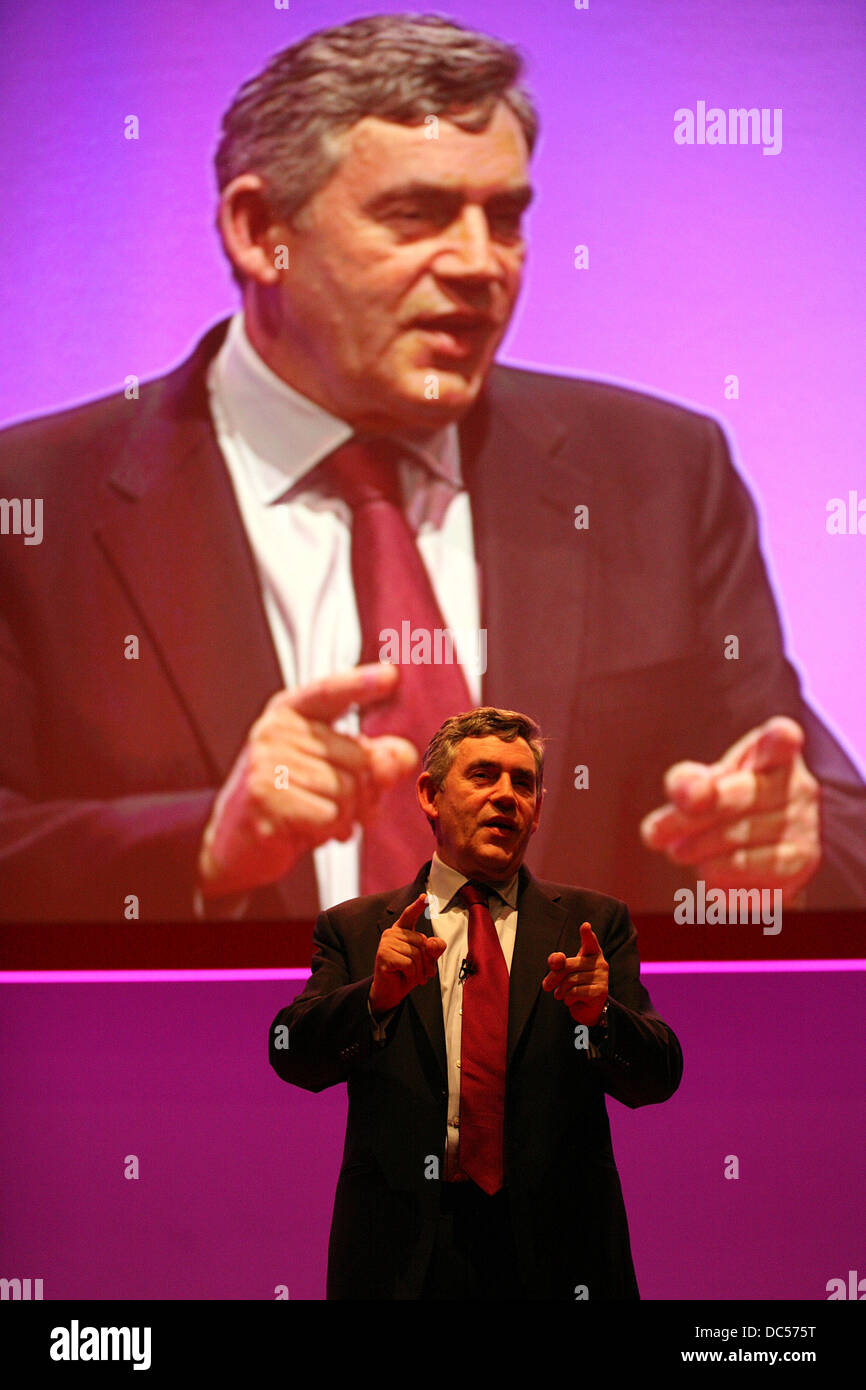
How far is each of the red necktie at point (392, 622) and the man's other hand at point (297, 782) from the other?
47 mm

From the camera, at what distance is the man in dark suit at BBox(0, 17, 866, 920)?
3.63 meters

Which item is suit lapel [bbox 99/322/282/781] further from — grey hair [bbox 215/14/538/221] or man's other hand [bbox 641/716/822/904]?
man's other hand [bbox 641/716/822/904]

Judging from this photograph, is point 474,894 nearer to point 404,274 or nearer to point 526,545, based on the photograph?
point 526,545

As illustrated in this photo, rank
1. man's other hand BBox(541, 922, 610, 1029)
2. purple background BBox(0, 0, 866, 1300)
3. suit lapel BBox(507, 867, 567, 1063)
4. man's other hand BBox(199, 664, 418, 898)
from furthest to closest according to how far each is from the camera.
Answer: purple background BBox(0, 0, 866, 1300) < man's other hand BBox(199, 664, 418, 898) < suit lapel BBox(507, 867, 567, 1063) < man's other hand BBox(541, 922, 610, 1029)

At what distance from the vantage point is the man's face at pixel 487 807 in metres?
1.87

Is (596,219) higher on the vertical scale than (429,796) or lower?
higher

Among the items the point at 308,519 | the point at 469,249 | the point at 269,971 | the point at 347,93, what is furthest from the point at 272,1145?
the point at 347,93

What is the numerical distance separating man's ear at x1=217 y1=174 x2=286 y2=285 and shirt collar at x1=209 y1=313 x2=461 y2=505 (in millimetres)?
147

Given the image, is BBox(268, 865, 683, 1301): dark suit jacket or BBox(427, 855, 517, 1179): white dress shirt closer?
→ BBox(268, 865, 683, 1301): dark suit jacket

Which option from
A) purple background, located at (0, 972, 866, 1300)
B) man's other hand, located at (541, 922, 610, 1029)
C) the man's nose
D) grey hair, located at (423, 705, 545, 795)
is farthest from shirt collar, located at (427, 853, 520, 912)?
the man's nose

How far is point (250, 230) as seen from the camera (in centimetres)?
375

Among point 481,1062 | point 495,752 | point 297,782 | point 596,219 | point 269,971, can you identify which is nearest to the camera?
point 481,1062

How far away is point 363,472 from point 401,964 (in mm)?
2264

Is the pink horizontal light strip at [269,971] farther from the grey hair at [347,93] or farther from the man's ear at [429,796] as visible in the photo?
the grey hair at [347,93]
